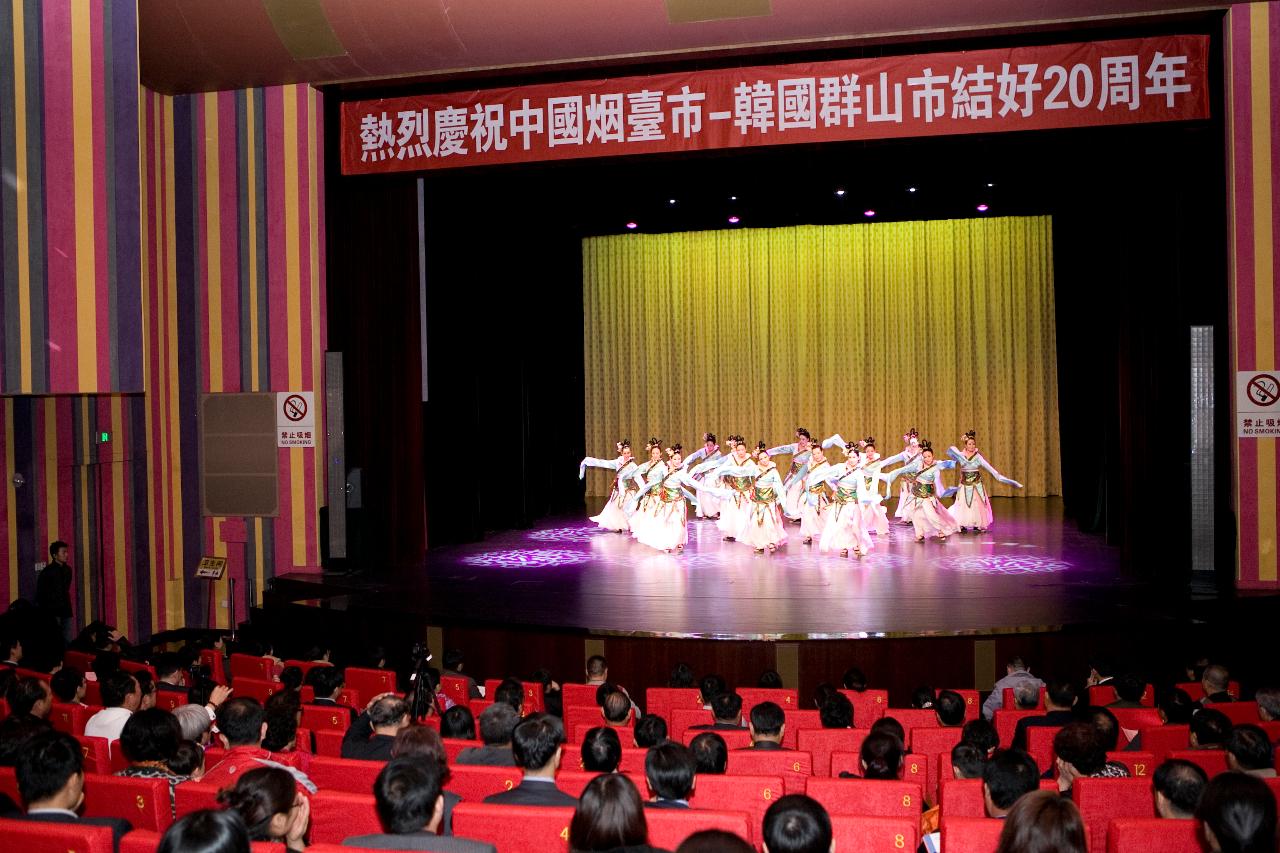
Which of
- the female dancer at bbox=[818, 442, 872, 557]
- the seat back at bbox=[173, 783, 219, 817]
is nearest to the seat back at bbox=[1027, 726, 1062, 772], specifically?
the seat back at bbox=[173, 783, 219, 817]

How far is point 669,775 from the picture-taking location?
3145 millimetres

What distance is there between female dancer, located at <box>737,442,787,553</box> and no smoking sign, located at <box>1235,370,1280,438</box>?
14.1ft

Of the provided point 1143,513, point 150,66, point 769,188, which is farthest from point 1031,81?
point 150,66

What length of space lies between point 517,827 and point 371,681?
Result: 3.68m

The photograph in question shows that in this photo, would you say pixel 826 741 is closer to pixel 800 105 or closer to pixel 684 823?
pixel 684 823

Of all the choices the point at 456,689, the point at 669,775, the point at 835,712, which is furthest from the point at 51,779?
the point at 456,689

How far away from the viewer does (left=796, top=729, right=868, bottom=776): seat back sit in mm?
4688

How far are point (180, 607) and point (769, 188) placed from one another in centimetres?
805

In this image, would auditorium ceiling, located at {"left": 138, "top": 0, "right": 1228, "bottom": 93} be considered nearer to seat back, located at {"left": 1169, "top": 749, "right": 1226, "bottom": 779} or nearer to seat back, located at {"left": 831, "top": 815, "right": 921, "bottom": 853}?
seat back, located at {"left": 1169, "top": 749, "right": 1226, "bottom": 779}

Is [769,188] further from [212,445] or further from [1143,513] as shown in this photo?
[212,445]

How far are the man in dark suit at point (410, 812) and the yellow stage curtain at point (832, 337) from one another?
15593mm

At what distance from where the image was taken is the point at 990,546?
12086mm

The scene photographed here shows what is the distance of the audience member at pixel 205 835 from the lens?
2277 millimetres

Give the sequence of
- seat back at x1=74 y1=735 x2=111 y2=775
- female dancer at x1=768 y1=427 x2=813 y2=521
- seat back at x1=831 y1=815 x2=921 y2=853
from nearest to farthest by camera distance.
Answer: seat back at x1=831 y1=815 x2=921 y2=853, seat back at x1=74 y1=735 x2=111 y2=775, female dancer at x1=768 y1=427 x2=813 y2=521
